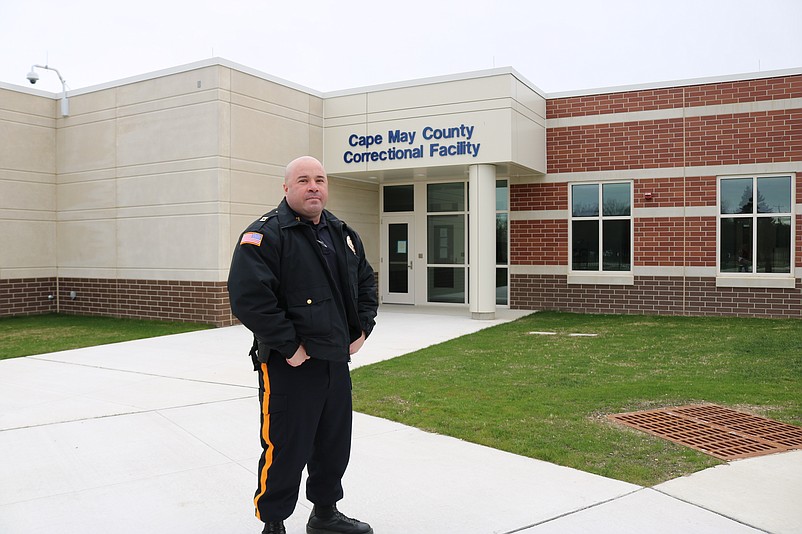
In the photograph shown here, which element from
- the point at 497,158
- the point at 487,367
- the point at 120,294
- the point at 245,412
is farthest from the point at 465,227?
the point at 245,412

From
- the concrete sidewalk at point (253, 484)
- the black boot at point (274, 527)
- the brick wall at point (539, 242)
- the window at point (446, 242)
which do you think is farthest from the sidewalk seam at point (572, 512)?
the window at point (446, 242)

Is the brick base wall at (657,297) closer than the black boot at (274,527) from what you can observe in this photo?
No

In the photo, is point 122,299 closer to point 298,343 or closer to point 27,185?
point 27,185

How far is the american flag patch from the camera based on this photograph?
12.2 ft

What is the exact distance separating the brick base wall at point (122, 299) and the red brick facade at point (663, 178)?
7.30 metres

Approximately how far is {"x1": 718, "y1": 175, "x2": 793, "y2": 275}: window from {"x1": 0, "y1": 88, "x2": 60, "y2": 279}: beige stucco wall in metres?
14.9

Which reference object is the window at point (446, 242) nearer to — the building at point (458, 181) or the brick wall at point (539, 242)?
the building at point (458, 181)

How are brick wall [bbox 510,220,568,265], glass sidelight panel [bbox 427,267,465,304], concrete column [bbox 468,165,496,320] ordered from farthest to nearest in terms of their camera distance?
glass sidelight panel [bbox 427,267,465,304] → brick wall [bbox 510,220,568,265] → concrete column [bbox 468,165,496,320]

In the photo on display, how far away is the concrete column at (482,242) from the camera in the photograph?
15.5 m

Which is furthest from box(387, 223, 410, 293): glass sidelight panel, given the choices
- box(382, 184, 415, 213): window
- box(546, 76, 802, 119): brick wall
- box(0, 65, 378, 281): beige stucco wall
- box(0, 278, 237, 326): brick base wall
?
box(0, 278, 237, 326): brick base wall

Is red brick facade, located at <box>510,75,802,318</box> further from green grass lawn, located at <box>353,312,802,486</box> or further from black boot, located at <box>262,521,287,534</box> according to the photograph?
black boot, located at <box>262,521,287,534</box>

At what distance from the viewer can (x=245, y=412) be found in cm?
701

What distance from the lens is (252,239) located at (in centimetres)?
372

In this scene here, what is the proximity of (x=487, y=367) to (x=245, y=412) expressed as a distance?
344cm
